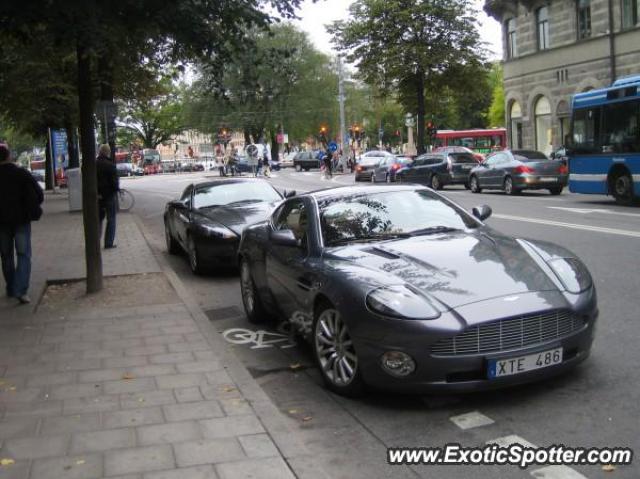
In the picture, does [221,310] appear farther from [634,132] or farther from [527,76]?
[527,76]

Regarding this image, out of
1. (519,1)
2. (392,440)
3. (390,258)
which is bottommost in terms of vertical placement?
(392,440)

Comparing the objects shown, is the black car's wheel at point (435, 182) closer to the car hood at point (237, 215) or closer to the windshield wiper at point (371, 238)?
the car hood at point (237, 215)

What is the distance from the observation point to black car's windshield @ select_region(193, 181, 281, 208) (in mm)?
11539

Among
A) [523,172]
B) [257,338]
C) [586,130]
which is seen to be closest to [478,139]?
[523,172]

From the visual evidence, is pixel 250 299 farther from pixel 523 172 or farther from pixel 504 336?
pixel 523 172

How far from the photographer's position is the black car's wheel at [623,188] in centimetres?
1720

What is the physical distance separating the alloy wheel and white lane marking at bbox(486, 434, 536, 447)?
3.48ft

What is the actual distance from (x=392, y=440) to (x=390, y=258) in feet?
4.70

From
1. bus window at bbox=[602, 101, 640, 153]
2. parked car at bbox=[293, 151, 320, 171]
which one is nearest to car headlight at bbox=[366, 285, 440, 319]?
bus window at bbox=[602, 101, 640, 153]

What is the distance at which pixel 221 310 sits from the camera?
845 centimetres

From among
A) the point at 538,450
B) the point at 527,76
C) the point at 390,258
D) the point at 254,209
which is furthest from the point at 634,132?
the point at 527,76

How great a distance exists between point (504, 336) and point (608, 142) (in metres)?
14.9

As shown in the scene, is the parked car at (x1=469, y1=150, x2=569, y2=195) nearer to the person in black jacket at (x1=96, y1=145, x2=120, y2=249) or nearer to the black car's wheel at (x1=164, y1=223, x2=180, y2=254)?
the black car's wheel at (x1=164, y1=223, x2=180, y2=254)

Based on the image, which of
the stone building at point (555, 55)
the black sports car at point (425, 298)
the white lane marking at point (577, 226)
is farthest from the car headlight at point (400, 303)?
the stone building at point (555, 55)
